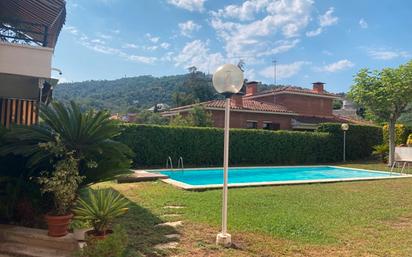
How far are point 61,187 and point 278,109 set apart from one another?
31.3m

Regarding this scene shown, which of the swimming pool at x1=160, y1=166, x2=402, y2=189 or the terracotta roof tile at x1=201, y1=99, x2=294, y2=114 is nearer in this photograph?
the swimming pool at x1=160, y1=166, x2=402, y2=189

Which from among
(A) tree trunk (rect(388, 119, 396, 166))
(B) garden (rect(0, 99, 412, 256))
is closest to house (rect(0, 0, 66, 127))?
(B) garden (rect(0, 99, 412, 256))

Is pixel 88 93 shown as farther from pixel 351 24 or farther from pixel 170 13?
pixel 351 24

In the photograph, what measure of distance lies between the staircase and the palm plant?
1.17 meters

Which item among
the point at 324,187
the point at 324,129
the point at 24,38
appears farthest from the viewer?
the point at 324,129

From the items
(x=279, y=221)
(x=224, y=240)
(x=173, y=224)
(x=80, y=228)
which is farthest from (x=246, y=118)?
(x=80, y=228)

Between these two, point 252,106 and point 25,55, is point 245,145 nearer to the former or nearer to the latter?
point 252,106

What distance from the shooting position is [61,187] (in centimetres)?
569

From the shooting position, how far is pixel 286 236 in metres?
6.84

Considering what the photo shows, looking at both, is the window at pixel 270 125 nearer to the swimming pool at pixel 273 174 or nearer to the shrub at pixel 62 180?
the swimming pool at pixel 273 174

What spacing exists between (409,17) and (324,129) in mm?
9904

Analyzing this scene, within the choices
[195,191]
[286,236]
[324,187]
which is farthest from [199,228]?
[324,187]

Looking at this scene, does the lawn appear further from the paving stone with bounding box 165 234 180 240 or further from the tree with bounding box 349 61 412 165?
the tree with bounding box 349 61 412 165

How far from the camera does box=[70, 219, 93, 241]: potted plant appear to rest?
5.84 meters
